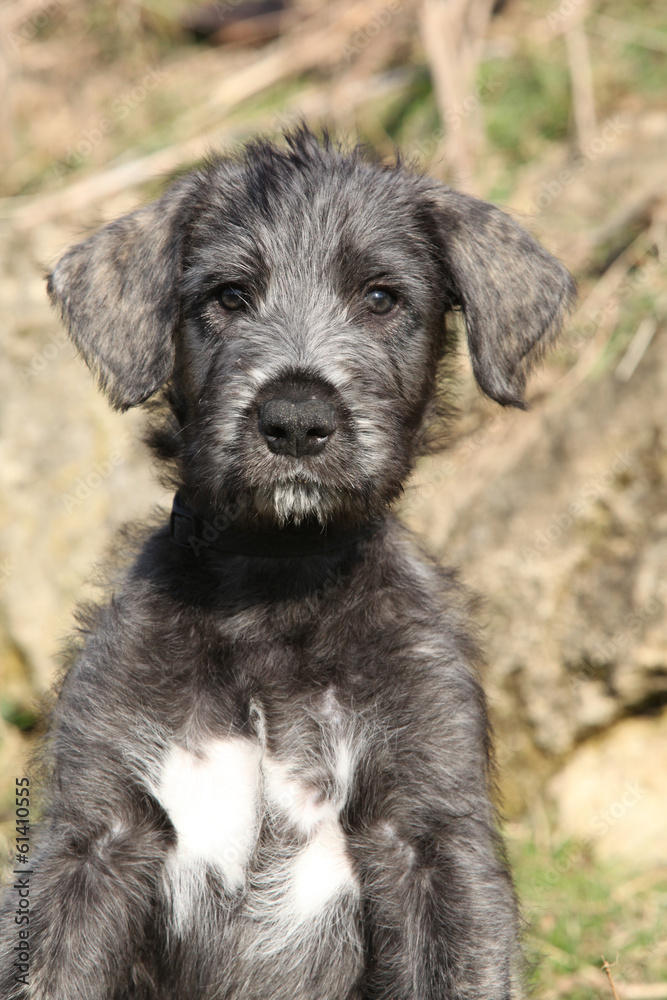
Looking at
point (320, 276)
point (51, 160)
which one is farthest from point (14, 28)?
point (320, 276)

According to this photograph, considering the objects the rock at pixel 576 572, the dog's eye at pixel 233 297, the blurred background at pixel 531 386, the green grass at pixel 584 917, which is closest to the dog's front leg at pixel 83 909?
the blurred background at pixel 531 386

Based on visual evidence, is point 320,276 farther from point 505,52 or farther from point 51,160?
point 51,160

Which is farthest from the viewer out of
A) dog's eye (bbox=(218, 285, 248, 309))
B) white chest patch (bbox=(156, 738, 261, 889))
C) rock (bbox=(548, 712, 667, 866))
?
rock (bbox=(548, 712, 667, 866))

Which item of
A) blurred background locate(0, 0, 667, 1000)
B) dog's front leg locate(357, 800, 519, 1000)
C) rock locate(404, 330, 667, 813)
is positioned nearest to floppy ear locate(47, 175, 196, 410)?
blurred background locate(0, 0, 667, 1000)

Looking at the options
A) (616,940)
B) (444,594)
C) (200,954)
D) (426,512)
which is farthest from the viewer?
(426,512)

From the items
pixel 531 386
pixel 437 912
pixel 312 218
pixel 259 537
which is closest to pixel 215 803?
pixel 437 912

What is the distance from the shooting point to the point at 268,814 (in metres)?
→ 3.25

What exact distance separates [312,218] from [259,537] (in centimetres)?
111

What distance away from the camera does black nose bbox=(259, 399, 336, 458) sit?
9.93 feet

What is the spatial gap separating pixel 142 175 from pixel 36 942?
6998mm

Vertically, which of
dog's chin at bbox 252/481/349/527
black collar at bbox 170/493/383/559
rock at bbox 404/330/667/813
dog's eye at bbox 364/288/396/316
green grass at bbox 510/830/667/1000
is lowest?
green grass at bbox 510/830/667/1000

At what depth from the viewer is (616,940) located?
496 cm

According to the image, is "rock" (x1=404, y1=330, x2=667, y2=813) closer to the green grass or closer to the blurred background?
the blurred background

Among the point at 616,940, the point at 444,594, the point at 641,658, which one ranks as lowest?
the point at 616,940
